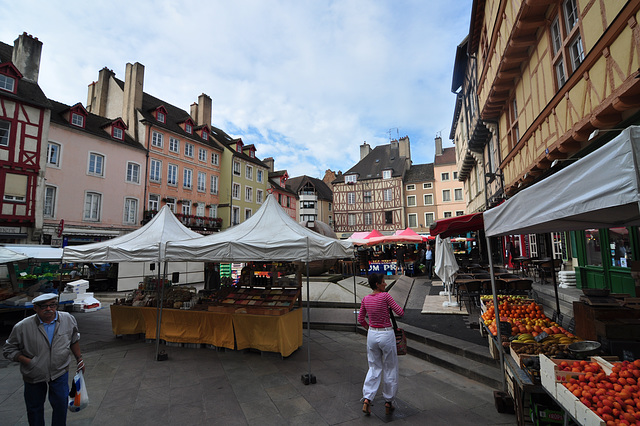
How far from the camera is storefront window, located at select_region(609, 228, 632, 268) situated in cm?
714

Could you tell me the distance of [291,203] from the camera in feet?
149

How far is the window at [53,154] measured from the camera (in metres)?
19.9

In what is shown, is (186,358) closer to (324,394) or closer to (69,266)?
(324,394)

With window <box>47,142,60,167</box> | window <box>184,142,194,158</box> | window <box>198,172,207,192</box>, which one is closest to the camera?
window <box>47,142,60,167</box>

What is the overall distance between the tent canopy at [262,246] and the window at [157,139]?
2340 centimetres

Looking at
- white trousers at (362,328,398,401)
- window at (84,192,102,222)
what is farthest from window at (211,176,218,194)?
white trousers at (362,328,398,401)

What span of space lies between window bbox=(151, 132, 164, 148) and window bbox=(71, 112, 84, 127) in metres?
5.20

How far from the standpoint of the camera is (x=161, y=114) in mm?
28312

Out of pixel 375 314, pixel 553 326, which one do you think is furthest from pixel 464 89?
pixel 375 314

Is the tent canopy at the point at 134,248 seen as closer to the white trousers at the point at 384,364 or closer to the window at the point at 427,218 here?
the white trousers at the point at 384,364

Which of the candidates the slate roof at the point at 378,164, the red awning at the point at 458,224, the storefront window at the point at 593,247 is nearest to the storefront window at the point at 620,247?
the storefront window at the point at 593,247

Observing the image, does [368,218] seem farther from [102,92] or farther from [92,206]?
[102,92]

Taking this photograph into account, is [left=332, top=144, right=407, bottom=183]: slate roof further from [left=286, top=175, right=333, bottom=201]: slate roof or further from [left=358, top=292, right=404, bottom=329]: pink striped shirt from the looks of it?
[left=358, top=292, right=404, bottom=329]: pink striped shirt

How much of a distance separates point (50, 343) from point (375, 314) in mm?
3685
